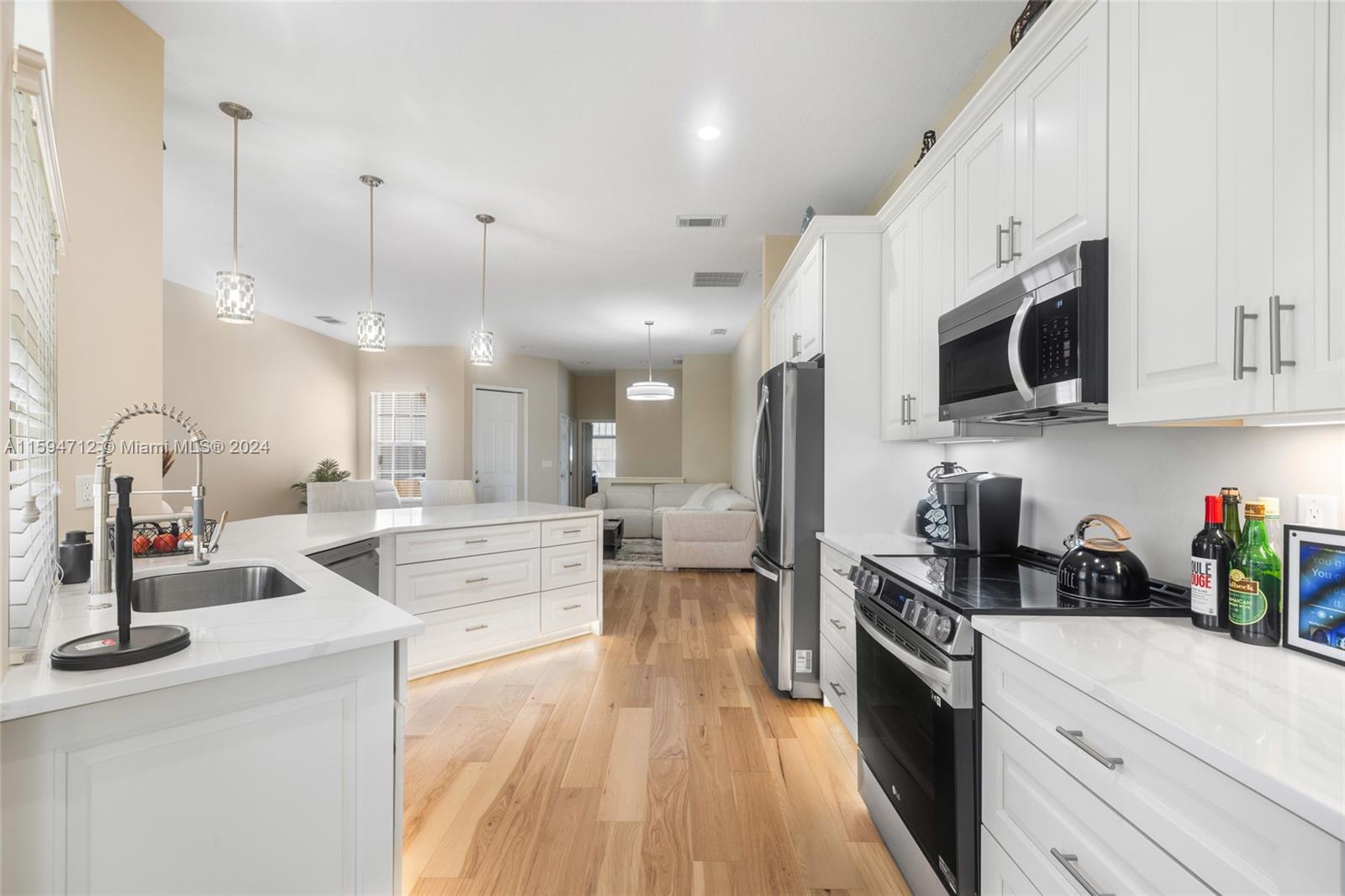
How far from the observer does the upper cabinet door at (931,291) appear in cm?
226

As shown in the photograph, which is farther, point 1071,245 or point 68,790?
point 1071,245

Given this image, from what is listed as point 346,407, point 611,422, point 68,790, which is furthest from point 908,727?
point 611,422

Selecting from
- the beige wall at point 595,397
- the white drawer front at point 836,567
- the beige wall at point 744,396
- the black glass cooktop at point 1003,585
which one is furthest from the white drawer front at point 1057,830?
the beige wall at point 595,397

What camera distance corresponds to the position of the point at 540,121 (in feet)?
9.60

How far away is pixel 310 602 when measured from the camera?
1.49 meters

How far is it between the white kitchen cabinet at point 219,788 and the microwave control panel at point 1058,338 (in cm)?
173

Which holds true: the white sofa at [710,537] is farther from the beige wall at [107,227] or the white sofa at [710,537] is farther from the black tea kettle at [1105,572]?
the black tea kettle at [1105,572]

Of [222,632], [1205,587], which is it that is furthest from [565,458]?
[1205,587]

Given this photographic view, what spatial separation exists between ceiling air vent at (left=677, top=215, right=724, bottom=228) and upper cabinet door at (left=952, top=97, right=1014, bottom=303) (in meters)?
2.09

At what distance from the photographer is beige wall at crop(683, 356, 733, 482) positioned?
9297 millimetres

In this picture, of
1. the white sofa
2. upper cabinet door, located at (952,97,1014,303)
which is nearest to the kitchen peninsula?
upper cabinet door, located at (952,97,1014,303)

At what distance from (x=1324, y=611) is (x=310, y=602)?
2117mm

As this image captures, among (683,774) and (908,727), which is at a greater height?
(908,727)

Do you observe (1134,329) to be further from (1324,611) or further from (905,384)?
(905,384)
